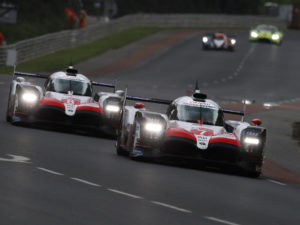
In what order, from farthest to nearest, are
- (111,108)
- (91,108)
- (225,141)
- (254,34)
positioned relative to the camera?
(254,34) < (111,108) < (91,108) < (225,141)

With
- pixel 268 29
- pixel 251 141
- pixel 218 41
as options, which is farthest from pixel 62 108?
pixel 268 29

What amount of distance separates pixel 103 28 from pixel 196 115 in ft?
183

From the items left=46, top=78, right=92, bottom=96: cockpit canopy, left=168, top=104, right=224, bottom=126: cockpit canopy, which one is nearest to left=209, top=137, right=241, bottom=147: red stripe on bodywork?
left=168, top=104, right=224, bottom=126: cockpit canopy

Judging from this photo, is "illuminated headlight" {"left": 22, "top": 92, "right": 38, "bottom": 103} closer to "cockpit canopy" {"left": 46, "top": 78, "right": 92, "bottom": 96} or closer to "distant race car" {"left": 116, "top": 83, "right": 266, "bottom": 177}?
"cockpit canopy" {"left": 46, "top": 78, "right": 92, "bottom": 96}

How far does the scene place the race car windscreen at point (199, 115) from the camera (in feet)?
59.7

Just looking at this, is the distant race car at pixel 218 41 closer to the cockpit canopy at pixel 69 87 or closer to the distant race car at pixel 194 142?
the cockpit canopy at pixel 69 87

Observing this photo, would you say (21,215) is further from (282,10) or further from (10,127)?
(282,10)

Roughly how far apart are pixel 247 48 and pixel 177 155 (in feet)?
185

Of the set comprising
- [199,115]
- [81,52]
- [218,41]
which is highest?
[218,41]

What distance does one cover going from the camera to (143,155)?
17156mm

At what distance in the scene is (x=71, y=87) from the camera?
874 inches

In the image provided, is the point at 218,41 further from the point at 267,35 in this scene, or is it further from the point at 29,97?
the point at 29,97

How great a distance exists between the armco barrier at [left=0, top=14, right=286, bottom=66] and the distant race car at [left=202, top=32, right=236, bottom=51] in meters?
8.67

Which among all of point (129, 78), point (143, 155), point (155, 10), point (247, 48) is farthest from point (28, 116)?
point (155, 10)
